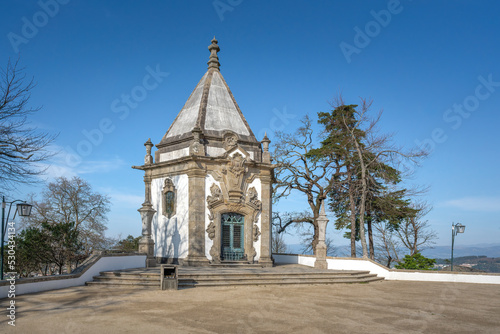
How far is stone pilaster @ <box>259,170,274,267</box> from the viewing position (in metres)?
20.3

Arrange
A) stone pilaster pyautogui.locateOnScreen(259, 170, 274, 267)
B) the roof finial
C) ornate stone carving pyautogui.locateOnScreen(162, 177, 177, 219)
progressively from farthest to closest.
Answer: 1. the roof finial
2. stone pilaster pyautogui.locateOnScreen(259, 170, 274, 267)
3. ornate stone carving pyautogui.locateOnScreen(162, 177, 177, 219)

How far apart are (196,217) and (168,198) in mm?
2370

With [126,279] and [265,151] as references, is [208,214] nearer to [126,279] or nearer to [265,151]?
[265,151]

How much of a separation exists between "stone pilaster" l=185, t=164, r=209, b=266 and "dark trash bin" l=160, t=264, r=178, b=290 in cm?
569

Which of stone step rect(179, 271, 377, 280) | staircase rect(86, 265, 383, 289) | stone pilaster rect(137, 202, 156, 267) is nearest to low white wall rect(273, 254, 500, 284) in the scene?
stone step rect(179, 271, 377, 280)

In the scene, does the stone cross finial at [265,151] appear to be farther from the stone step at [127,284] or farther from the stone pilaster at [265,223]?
the stone step at [127,284]

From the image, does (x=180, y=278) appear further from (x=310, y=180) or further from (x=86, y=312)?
(x=310, y=180)

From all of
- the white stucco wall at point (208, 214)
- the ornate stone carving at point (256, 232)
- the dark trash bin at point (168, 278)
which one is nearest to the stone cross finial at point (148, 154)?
the white stucco wall at point (208, 214)

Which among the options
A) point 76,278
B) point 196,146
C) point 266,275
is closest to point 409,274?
point 266,275

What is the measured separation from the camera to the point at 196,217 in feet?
62.1

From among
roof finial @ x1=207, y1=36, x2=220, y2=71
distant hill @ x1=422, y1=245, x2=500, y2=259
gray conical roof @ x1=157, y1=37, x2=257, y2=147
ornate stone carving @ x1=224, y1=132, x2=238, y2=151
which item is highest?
roof finial @ x1=207, y1=36, x2=220, y2=71

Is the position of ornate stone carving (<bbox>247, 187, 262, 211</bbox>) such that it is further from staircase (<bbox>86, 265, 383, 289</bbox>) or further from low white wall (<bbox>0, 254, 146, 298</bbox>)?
low white wall (<bbox>0, 254, 146, 298</bbox>)

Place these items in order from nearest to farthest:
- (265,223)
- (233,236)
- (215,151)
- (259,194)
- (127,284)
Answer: (127,284), (233,236), (215,151), (265,223), (259,194)

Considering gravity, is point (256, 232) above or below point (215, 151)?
below
